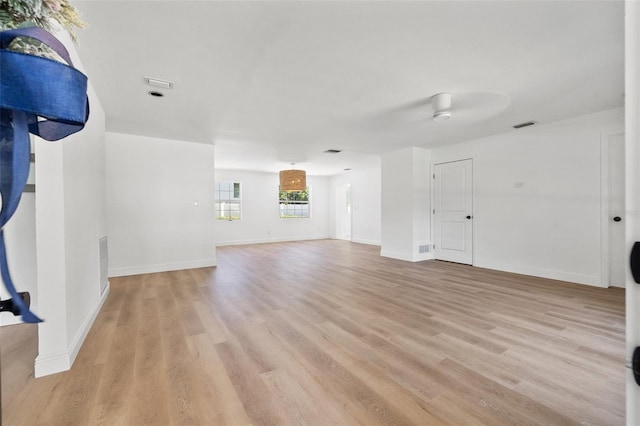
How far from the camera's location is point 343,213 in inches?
420

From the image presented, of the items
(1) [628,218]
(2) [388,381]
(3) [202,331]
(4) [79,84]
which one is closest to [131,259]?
(3) [202,331]

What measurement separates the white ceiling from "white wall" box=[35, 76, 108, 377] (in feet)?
3.28

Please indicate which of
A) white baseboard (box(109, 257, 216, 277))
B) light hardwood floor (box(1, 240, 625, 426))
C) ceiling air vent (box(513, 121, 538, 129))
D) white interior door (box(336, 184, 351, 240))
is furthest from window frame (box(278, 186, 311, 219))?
ceiling air vent (box(513, 121, 538, 129))

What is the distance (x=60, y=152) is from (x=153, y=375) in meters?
1.69

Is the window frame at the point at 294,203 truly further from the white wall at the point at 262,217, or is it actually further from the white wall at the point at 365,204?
the white wall at the point at 365,204

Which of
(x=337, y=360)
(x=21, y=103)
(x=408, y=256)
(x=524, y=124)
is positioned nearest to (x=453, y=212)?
(x=408, y=256)

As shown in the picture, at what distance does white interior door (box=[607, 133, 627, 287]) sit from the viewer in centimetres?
385

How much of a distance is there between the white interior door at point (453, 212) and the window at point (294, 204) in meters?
5.30

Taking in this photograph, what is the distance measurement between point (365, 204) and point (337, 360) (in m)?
7.47

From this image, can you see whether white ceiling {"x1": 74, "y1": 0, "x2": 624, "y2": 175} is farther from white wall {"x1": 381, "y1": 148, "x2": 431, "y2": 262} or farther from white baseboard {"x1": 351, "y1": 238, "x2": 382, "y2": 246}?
white baseboard {"x1": 351, "y1": 238, "x2": 382, "y2": 246}

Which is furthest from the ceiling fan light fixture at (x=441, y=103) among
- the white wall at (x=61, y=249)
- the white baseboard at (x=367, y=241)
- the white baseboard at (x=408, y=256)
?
the white baseboard at (x=367, y=241)

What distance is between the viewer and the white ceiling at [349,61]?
196 cm

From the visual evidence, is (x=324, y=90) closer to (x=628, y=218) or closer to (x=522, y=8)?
(x=522, y=8)

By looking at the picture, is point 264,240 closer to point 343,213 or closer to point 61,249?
point 343,213
